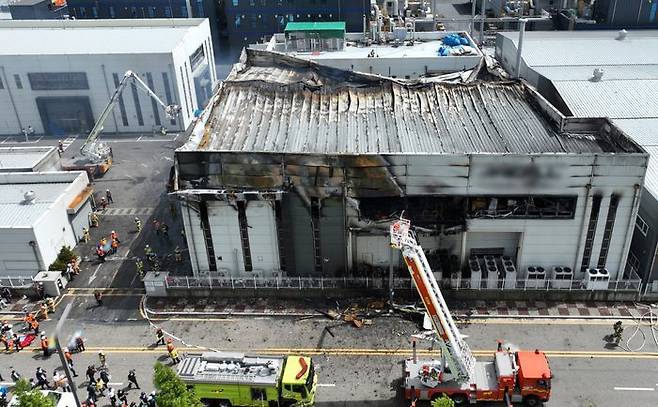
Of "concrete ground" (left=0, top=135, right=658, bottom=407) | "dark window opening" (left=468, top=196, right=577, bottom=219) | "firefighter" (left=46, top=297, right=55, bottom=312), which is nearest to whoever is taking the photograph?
"concrete ground" (left=0, top=135, right=658, bottom=407)

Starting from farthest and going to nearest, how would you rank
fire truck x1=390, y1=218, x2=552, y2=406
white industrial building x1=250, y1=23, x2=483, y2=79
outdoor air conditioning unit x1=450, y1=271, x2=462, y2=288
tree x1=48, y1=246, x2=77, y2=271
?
white industrial building x1=250, y1=23, x2=483, y2=79 → tree x1=48, y1=246, x2=77, y2=271 → outdoor air conditioning unit x1=450, y1=271, x2=462, y2=288 → fire truck x1=390, y1=218, x2=552, y2=406

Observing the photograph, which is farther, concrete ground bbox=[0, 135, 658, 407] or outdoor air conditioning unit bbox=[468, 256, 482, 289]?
outdoor air conditioning unit bbox=[468, 256, 482, 289]

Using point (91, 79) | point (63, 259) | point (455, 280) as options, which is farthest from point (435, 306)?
point (91, 79)

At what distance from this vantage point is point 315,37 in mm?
63500

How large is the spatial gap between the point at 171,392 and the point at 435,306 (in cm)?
1302

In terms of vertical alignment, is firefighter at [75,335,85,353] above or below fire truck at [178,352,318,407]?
below

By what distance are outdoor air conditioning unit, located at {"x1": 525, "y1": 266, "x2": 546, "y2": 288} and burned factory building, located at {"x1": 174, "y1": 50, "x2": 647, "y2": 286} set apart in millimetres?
480

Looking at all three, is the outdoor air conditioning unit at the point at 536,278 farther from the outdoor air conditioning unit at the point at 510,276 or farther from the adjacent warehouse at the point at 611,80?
the adjacent warehouse at the point at 611,80

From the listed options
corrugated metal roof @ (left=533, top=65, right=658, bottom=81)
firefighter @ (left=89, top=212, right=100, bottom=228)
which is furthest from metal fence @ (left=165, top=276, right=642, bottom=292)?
corrugated metal roof @ (left=533, top=65, right=658, bottom=81)

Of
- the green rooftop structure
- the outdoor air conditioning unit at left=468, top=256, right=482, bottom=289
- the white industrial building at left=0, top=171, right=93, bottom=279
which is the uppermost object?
the green rooftop structure

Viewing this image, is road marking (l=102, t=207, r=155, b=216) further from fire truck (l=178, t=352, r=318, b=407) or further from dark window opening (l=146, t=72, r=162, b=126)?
fire truck (l=178, t=352, r=318, b=407)

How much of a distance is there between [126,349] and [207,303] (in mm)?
6008

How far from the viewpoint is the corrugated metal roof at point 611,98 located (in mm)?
47688

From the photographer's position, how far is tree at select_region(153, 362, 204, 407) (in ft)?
87.4
